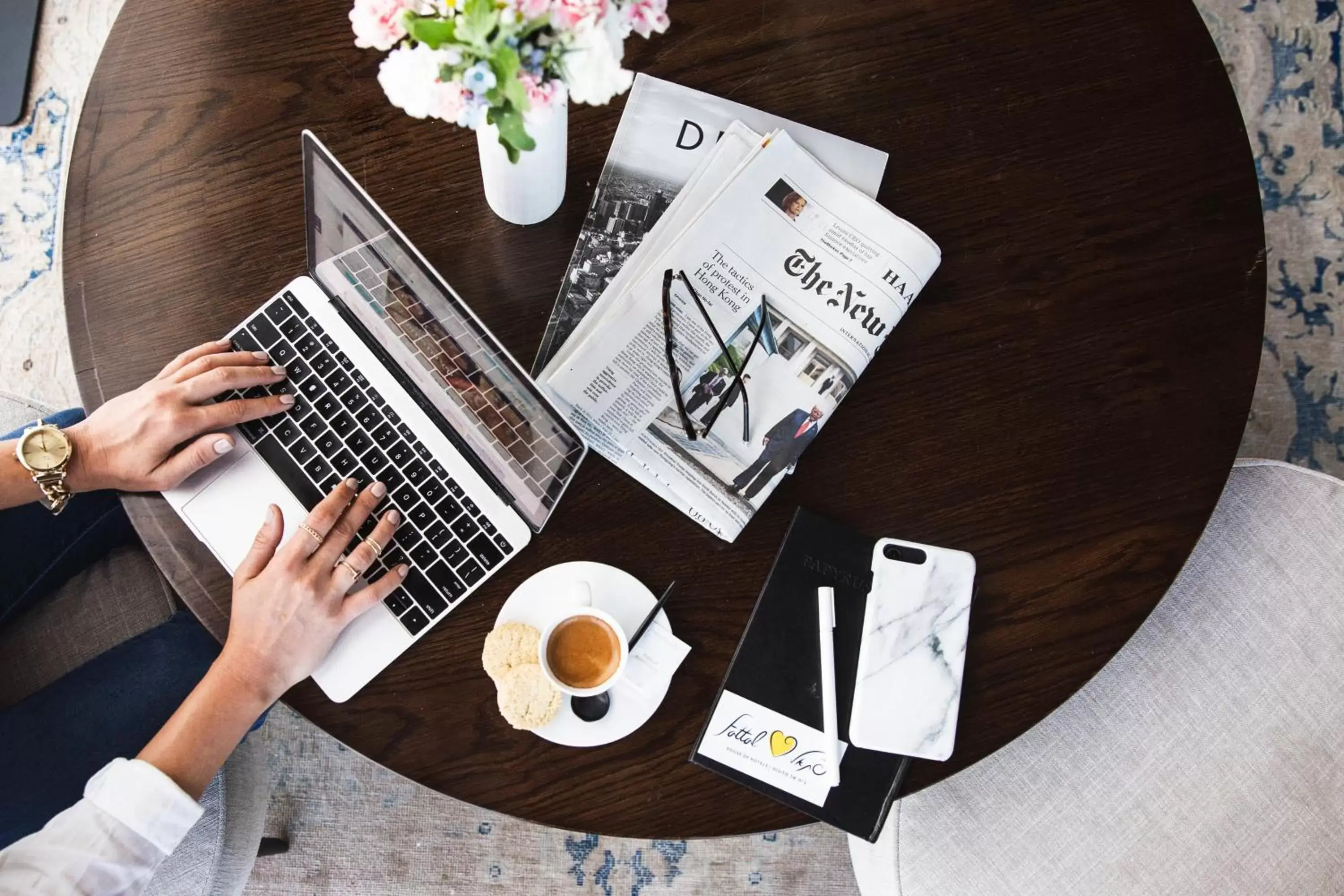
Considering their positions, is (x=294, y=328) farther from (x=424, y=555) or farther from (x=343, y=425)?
(x=424, y=555)

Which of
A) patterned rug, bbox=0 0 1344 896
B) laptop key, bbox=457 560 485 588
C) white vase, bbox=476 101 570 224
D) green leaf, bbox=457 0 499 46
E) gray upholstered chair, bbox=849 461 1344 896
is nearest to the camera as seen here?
green leaf, bbox=457 0 499 46

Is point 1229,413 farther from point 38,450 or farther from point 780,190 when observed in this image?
point 38,450

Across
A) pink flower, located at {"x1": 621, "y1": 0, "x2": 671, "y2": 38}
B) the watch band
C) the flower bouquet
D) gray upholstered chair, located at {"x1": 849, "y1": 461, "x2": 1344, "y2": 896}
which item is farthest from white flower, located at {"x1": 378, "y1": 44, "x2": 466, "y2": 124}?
gray upholstered chair, located at {"x1": 849, "y1": 461, "x2": 1344, "y2": 896}

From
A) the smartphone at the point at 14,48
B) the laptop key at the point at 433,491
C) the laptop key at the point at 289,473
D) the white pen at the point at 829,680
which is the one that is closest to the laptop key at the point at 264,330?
the laptop key at the point at 289,473

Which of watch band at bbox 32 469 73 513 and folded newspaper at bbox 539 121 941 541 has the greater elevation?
folded newspaper at bbox 539 121 941 541

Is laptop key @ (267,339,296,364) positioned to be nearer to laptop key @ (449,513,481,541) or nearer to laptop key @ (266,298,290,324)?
laptop key @ (266,298,290,324)

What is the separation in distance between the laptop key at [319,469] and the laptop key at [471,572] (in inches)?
6.3

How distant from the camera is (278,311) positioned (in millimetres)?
905

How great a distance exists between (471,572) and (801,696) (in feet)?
1.14

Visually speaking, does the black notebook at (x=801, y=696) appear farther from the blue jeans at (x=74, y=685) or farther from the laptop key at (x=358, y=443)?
the blue jeans at (x=74, y=685)

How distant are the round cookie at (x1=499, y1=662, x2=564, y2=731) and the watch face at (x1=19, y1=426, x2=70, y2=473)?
1.68 ft

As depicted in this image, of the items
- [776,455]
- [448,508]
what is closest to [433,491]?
[448,508]

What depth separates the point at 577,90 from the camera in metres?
0.60

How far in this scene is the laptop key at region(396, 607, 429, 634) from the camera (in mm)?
871
